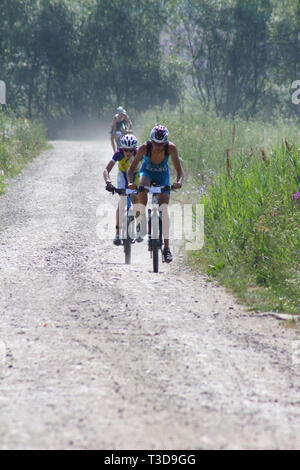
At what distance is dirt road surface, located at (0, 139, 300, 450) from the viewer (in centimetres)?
394

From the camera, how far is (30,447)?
12.0ft

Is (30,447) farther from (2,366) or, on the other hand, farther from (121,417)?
(2,366)

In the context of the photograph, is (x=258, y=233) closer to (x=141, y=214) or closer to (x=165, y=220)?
A: (x=165, y=220)

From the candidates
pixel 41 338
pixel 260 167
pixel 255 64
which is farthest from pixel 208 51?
pixel 41 338

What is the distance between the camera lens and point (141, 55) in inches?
1959

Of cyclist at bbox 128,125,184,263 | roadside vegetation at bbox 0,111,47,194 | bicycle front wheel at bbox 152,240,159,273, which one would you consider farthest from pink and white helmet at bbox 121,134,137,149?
roadside vegetation at bbox 0,111,47,194

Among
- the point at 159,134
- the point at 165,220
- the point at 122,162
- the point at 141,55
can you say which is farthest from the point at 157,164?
the point at 141,55

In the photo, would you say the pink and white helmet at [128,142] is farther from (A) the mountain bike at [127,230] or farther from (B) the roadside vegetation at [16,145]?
(B) the roadside vegetation at [16,145]

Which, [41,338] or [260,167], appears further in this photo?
[260,167]

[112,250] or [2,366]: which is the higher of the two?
[2,366]

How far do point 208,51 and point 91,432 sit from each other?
46459mm

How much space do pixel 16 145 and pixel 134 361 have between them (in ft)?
64.5

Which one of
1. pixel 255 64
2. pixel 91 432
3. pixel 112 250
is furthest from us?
pixel 255 64

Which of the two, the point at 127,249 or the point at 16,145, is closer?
the point at 127,249
